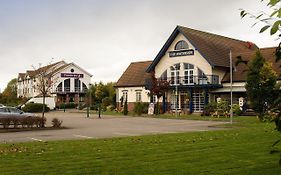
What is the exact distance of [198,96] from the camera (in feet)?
156

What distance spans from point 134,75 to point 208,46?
12696 mm

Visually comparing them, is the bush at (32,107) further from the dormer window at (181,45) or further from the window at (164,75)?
the dormer window at (181,45)

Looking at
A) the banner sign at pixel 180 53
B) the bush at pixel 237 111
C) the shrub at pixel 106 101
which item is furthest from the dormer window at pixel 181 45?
the shrub at pixel 106 101

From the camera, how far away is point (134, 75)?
186 feet

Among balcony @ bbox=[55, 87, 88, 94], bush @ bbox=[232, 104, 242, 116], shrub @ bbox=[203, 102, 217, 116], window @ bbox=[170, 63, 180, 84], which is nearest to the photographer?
bush @ bbox=[232, 104, 242, 116]

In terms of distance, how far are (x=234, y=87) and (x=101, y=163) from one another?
36.3 m

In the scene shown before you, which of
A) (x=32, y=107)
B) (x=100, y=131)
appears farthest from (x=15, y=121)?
(x=32, y=107)

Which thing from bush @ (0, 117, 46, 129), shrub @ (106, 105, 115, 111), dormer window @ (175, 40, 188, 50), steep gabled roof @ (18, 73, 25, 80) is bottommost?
Result: bush @ (0, 117, 46, 129)

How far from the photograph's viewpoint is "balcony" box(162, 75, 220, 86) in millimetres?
45500

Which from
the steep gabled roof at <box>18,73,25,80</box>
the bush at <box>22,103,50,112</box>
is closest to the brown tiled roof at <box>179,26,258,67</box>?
the bush at <box>22,103,50,112</box>

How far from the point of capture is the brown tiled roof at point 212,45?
4609 centimetres

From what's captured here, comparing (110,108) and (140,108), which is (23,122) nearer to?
(140,108)

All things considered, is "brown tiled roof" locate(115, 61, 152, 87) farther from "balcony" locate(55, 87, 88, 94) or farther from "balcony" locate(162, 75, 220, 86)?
"balcony" locate(55, 87, 88, 94)

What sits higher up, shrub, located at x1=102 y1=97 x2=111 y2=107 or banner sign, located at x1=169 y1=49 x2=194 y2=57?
Result: banner sign, located at x1=169 y1=49 x2=194 y2=57
